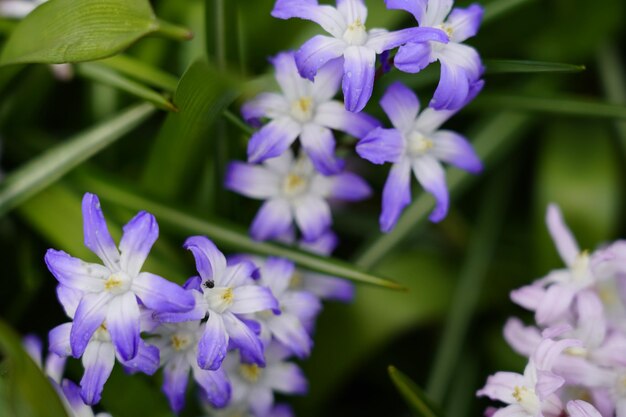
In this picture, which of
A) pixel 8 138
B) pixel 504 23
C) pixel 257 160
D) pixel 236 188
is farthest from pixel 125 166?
pixel 504 23

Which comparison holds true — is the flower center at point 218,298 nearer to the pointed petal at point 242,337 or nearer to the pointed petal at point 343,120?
the pointed petal at point 242,337

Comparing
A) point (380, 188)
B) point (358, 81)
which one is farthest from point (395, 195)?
point (380, 188)

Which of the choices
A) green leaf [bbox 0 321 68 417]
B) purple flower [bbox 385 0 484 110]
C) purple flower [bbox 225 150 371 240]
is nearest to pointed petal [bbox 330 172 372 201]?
purple flower [bbox 225 150 371 240]

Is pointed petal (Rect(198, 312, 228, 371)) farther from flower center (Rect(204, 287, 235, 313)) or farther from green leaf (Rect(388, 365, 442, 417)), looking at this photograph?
green leaf (Rect(388, 365, 442, 417))

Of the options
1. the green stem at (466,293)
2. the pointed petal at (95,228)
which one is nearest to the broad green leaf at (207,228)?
the pointed petal at (95,228)

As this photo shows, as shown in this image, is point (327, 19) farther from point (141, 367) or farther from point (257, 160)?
point (141, 367)
